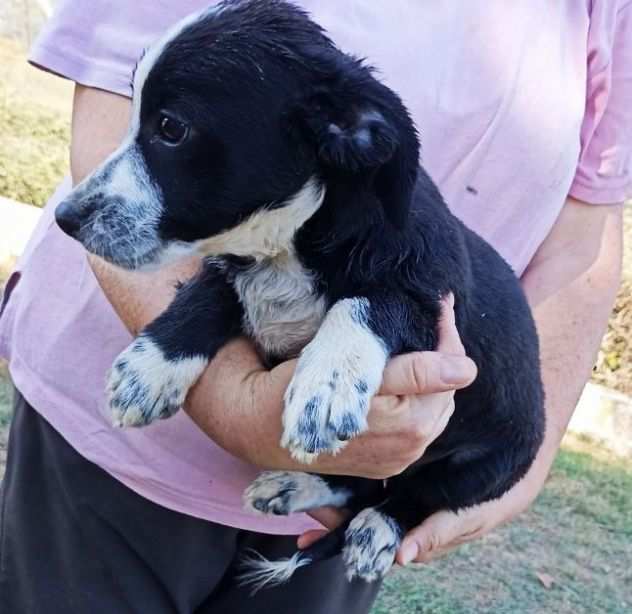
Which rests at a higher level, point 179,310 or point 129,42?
point 129,42

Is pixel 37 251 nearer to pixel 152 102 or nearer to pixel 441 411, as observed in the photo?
pixel 152 102

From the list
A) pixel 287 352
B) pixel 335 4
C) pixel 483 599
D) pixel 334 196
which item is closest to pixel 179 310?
pixel 287 352

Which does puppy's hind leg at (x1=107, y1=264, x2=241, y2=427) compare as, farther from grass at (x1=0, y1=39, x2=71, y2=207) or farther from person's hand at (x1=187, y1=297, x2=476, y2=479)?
grass at (x1=0, y1=39, x2=71, y2=207)

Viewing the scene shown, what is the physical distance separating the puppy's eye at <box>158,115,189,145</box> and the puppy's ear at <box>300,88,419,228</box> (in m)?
0.19

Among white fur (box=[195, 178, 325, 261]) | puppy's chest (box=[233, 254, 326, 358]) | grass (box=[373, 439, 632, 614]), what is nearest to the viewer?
white fur (box=[195, 178, 325, 261])

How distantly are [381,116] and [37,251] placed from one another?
85cm

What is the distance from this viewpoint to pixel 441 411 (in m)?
1.79

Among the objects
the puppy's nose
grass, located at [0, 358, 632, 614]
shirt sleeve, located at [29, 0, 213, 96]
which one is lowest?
grass, located at [0, 358, 632, 614]

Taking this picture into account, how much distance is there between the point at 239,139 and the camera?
1.69m

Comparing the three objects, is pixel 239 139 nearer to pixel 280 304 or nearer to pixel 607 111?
pixel 280 304

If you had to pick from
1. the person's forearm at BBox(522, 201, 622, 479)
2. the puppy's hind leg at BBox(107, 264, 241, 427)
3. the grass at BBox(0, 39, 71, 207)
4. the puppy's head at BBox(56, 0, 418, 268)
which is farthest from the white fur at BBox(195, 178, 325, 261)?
the grass at BBox(0, 39, 71, 207)

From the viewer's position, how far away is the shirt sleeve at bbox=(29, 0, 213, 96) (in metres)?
1.99

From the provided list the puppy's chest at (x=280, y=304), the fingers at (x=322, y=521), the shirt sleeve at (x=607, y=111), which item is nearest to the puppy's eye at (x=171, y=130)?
the puppy's chest at (x=280, y=304)

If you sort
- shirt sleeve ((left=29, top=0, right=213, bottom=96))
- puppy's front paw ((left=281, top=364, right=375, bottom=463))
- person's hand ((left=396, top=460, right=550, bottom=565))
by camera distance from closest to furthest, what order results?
puppy's front paw ((left=281, top=364, right=375, bottom=463))
shirt sleeve ((left=29, top=0, right=213, bottom=96))
person's hand ((left=396, top=460, right=550, bottom=565))
